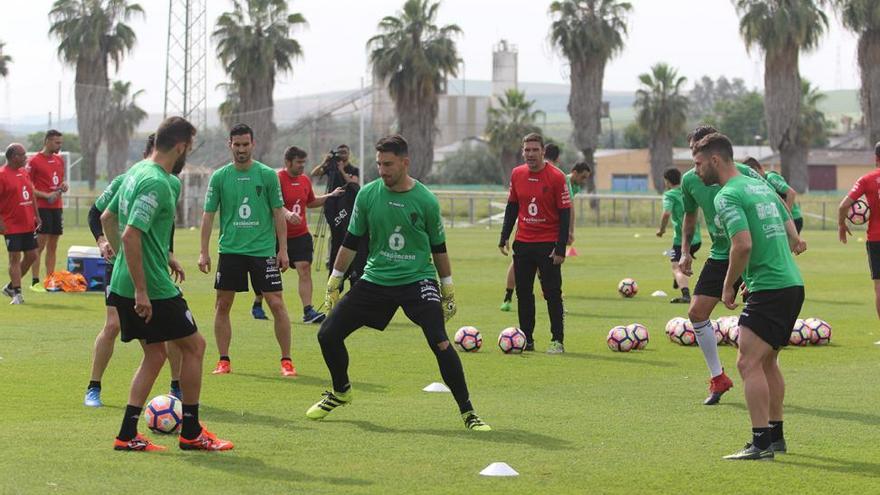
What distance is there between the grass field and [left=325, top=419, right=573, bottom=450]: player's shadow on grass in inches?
0.8

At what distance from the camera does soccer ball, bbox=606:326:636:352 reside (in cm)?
1549

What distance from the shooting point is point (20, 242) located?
824 inches

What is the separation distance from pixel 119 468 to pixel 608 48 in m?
67.9

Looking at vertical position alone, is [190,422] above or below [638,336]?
above

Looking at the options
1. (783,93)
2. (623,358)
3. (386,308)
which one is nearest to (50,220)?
(623,358)

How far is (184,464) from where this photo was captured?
8.86 meters

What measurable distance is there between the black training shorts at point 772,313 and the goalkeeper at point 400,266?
2147 mm

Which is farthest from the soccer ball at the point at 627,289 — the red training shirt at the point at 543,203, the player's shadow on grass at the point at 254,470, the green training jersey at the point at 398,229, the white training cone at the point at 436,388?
the player's shadow on grass at the point at 254,470

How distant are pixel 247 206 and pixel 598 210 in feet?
172

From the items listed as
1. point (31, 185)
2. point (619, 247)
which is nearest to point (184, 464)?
point (31, 185)

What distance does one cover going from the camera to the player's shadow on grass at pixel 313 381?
40.8ft

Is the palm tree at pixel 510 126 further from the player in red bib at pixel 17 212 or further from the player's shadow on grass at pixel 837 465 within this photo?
the player's shadow on grass at pixel 837 465

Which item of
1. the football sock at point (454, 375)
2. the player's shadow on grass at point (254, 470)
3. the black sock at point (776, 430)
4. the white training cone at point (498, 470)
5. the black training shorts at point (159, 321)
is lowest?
the player's shadow on grass at point (254, 470)

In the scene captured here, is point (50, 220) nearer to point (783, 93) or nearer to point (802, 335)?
point (802, 335)
